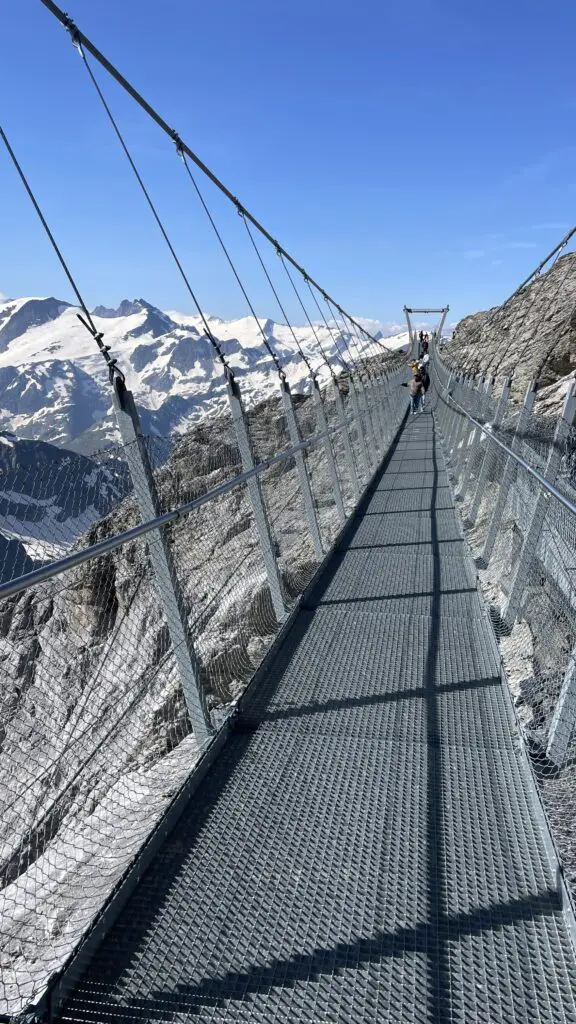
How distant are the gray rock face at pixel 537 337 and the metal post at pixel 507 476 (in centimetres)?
444

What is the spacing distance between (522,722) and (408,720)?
0.51 metres

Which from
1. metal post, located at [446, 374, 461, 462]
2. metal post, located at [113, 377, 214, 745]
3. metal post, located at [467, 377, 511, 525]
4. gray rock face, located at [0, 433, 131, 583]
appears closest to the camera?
metal post, located at [113, 377, 214, 745]

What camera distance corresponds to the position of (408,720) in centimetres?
324

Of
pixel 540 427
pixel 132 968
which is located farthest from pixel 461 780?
pixel 540 427

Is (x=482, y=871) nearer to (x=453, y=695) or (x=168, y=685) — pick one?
(x=453, y=695)

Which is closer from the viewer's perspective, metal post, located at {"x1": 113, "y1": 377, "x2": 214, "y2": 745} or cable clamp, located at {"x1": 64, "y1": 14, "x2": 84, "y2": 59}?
metal post, located at {"x1": 113, "y1": 377, "x2": 214, "y2": 745}

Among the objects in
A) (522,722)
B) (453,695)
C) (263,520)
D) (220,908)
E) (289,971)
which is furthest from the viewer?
(263,520)

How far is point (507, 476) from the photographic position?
191 inches

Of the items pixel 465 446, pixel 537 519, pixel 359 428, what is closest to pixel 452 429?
pixel 465 446

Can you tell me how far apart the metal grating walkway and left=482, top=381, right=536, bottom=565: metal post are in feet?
4.70

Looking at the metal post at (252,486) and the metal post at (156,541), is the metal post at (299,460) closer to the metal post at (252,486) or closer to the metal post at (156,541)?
the metal post at (252,486)

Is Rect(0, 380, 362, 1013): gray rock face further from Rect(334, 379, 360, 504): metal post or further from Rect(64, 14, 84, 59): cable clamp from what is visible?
Rect(64, 14, 84, 59): cable clamp

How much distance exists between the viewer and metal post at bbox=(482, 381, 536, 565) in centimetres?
475

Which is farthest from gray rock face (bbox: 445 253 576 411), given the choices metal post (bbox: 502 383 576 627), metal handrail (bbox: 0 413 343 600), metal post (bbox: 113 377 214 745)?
metal post (bbox: 113 377 214 745)
